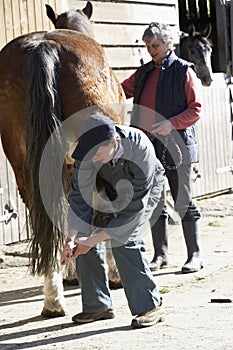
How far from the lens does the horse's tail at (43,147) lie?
494 cm

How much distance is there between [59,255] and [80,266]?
0.43ft

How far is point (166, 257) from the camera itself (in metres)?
6.65

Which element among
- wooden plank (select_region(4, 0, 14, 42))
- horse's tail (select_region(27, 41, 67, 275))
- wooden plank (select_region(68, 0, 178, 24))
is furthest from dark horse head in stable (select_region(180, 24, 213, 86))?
horse's tail (select_region(27, 41, 67, 275))

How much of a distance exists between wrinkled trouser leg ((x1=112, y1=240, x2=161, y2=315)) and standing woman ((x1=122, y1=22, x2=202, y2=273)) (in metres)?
1.45

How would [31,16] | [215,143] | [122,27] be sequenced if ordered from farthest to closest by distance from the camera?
[215,143] < [122,27] < [31,16]

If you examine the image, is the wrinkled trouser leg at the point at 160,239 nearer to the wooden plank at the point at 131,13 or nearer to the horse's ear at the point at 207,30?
the wooden plank at the point at 131,13

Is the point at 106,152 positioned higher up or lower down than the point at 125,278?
higher up

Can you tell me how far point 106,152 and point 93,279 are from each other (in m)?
0.82

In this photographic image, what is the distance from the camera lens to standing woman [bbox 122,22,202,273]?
620cm

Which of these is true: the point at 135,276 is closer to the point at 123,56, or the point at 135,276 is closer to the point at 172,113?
the point at 172,113

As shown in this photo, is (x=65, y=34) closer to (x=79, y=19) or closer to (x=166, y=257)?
(x=79, y=19)

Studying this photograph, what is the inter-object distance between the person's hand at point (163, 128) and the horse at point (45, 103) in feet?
1.80

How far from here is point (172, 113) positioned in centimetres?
628

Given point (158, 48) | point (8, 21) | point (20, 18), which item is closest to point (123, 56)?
point (20, 18)
